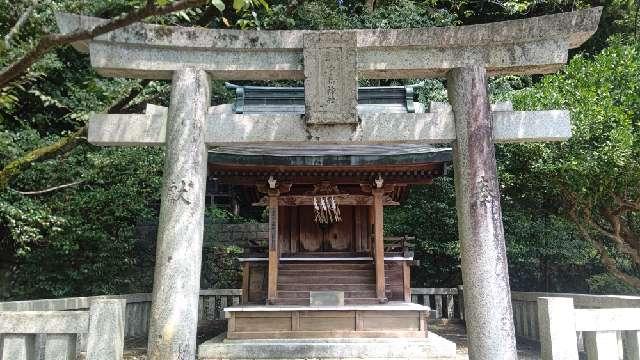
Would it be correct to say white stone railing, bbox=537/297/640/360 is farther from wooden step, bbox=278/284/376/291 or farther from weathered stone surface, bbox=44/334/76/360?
wooden step, bbox=278/284/376/291

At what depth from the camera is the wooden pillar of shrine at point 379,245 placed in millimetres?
10133

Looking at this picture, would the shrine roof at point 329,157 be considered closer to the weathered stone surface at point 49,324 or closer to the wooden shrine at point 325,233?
the wooden shrine at point 325,233

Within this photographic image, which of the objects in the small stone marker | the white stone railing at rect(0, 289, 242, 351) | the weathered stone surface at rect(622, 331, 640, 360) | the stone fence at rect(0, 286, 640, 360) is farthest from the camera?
the small stone marker

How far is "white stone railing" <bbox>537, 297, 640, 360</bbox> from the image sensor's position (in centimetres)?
364

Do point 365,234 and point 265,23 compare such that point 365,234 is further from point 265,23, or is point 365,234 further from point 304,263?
point 265,23

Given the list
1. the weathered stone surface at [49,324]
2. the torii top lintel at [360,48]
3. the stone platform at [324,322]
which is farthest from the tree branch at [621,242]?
the weathered stone surface at [49,324]

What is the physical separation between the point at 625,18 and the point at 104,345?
1698 cm

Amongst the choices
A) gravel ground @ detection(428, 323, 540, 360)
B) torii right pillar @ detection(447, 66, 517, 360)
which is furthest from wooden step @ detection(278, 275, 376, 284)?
torii right pillar @ detection(447, 66, 517, 360)

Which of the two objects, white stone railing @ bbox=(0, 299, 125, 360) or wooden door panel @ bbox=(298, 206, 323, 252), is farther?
wooden door panel @ bbox=(298, 206, 323, 252)

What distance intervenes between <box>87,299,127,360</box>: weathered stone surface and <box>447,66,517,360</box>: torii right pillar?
3.18 m

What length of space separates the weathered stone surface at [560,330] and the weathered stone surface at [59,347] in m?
A: 3.73

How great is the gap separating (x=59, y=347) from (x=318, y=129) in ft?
10.1

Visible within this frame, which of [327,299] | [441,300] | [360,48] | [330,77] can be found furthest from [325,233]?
[360,48]

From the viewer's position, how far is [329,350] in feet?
28.2
